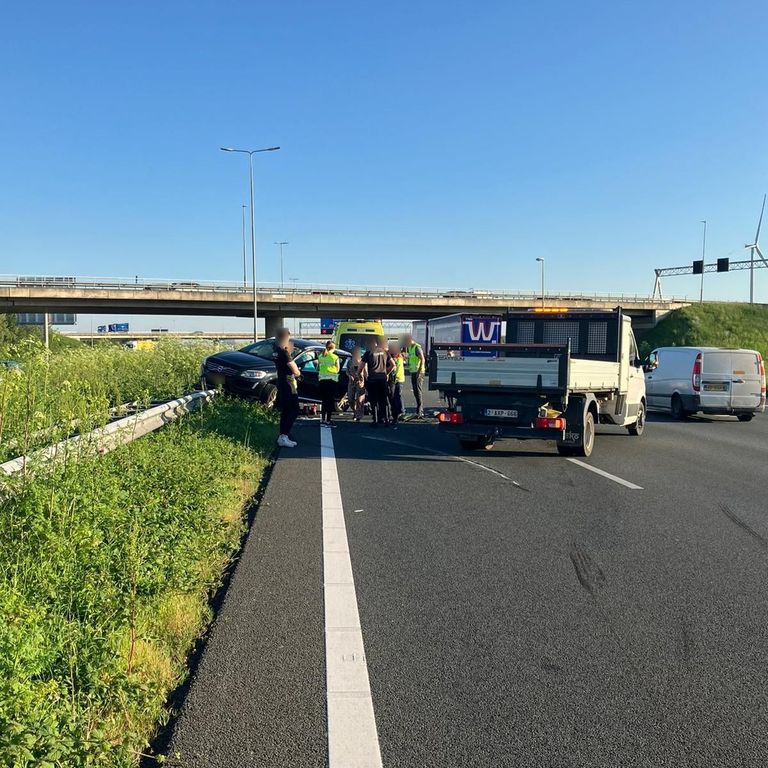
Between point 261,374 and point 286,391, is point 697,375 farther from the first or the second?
point 286,391

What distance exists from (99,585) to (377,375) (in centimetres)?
1078

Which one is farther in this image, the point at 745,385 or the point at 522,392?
the point at 745,385

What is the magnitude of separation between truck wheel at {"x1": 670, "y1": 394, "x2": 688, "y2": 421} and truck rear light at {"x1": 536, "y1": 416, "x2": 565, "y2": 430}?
380 inches

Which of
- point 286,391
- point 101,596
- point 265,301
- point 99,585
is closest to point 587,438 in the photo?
point 286,391

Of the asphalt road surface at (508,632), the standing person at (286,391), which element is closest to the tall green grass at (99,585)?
the asphalt road surface at (508,632)

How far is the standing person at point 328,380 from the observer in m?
15.6

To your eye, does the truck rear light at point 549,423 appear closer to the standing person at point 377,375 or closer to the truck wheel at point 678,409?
the standing person at point 377,375

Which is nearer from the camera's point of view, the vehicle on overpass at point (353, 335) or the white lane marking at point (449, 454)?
the white lane marking at point (449, 454)

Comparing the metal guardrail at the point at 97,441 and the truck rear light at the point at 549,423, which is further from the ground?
the metal guardrail at the point at 97,441

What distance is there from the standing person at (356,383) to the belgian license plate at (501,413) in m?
4.45

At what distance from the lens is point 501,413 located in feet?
36.9

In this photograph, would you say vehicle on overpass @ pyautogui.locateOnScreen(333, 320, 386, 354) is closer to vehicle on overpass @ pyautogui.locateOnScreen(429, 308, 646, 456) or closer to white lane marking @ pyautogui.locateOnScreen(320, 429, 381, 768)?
vehicle on overpass @ pyautogui.locateOnScreen(429, 308, 646, 456)

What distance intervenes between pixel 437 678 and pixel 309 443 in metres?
9.08

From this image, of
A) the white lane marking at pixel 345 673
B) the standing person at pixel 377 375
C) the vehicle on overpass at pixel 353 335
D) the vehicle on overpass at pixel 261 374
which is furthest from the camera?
the vehicle on overpass at pixel 353 335
